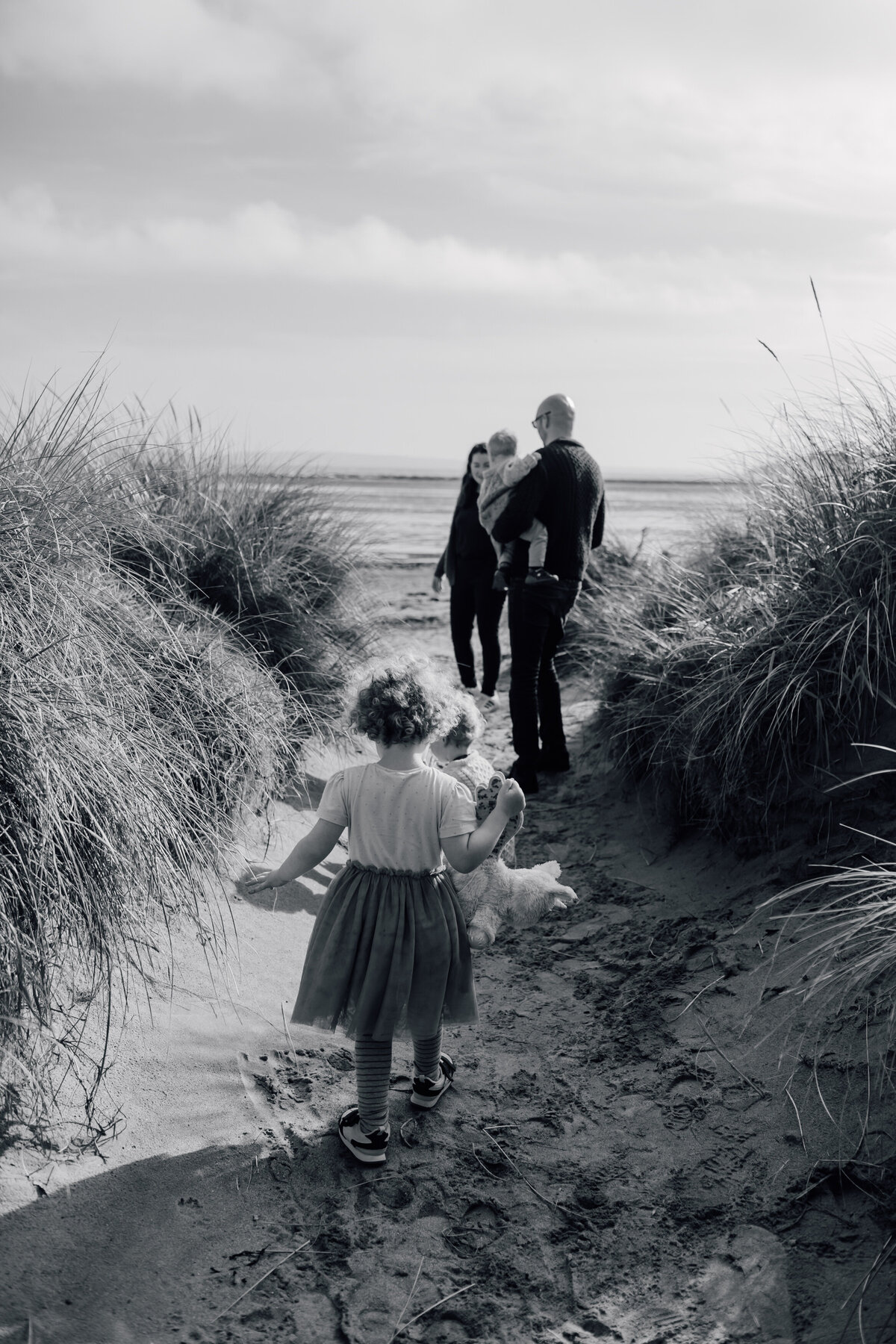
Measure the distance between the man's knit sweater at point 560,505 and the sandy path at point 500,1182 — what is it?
2373 millimetres

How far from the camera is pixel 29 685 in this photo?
3.27m

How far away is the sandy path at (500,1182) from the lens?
8.29 feet

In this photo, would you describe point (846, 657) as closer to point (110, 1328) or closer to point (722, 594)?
point (722, 594)

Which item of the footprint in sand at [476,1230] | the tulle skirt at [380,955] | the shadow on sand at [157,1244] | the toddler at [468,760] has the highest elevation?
the toddler at [468,760]

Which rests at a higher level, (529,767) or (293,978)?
(529,767)

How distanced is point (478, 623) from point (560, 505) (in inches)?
71.6

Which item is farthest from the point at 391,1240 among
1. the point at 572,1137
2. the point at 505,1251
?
the point at 572,1137

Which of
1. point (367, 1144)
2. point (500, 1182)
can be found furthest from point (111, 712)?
point (500, 1182)

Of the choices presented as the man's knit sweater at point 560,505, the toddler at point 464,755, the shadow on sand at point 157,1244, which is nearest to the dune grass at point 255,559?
the man's knit sweater at point 560,505

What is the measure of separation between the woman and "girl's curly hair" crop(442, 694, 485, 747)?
349cm

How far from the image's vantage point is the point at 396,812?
3086mm

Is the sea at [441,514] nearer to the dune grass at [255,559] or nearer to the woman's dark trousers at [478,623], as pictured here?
the dune grass at [255,559]

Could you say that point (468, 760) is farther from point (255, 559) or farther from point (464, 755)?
point (255, 559)

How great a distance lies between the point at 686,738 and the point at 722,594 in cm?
94
